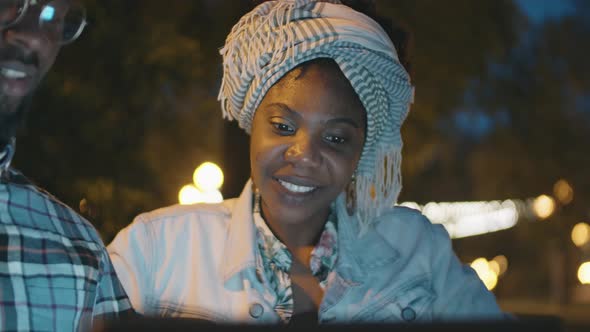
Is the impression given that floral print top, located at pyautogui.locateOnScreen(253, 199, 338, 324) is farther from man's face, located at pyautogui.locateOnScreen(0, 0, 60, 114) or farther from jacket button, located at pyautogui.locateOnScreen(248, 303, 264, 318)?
man's face, located at pyautogui.locateOnScreen(0, 0, 60, 114)

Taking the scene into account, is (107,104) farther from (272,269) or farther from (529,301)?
(529,301)

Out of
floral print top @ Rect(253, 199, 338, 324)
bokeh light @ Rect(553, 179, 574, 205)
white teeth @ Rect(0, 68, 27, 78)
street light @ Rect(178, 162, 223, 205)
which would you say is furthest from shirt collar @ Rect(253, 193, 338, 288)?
bokeh light @ Rect(553, 179, 574, 205)

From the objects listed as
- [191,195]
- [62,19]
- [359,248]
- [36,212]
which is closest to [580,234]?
[191,195]

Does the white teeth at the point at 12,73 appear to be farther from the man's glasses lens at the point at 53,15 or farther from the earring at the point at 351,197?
the earring at the point at 351,197

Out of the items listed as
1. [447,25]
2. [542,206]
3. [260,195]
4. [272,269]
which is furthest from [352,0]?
[542,206]

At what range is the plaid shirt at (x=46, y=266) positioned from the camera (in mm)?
1935

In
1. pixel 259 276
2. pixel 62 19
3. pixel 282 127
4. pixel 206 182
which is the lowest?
pixel 206 182

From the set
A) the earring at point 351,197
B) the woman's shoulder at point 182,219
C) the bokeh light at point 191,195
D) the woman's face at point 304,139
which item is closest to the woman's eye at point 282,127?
the woman's face at point 304,139

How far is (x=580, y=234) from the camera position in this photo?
2791 centimetres

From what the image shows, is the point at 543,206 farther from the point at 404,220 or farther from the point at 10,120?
the point at 10,120

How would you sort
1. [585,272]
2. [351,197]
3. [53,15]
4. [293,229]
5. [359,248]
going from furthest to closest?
[585,272], [351,197], [359,248], [293,229], [53,15]

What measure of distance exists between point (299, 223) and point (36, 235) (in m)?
1.07

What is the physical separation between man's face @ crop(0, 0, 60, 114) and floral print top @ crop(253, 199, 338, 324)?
41.0 inches

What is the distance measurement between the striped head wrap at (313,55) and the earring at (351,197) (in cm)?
17
